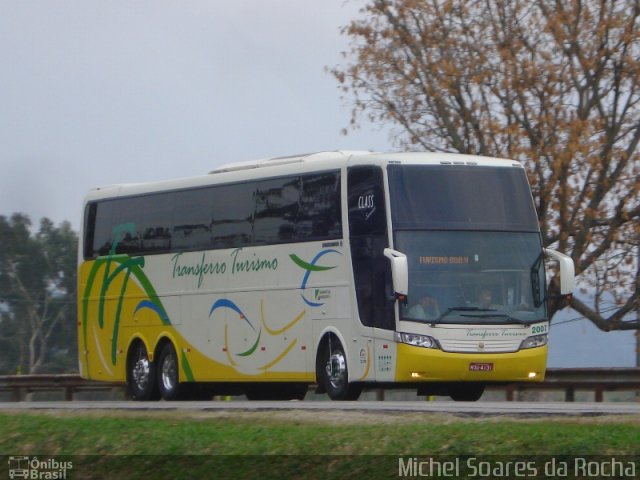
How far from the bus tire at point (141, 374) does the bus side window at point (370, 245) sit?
5896 millimetres

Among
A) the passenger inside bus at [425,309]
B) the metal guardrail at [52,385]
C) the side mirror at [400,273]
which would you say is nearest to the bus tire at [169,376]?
the passenger inside bus at [425,309]

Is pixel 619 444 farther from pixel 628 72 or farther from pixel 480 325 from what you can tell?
pixel 628 72

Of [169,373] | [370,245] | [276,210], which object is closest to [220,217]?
[276,210]

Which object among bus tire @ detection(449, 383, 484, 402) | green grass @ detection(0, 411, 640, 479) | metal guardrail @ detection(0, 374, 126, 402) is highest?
metal guardrail @ detection(0, 374, 126, 402)

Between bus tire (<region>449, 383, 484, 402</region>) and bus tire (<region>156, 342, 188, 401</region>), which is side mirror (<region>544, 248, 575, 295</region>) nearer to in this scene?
bus tire (<region>449, 383, 484, 402</region>)

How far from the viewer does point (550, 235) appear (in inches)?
1128

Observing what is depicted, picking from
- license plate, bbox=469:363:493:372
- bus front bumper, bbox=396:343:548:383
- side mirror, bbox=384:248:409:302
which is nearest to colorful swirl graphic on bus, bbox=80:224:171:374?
bus front bumper, bbox=396:343:548:383

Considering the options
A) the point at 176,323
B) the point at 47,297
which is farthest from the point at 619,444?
the point at 47,297

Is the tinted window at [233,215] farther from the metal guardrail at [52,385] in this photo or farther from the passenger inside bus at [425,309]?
Answer: the metal guardrail at [52,385]

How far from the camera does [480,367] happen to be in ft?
68.2

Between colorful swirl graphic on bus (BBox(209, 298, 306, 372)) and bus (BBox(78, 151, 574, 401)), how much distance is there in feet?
0.09

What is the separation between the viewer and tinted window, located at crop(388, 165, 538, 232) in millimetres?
21109

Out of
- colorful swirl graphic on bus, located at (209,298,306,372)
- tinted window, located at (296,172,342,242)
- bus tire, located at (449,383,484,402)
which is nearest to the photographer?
tinted window, located at (296,172,342,242)

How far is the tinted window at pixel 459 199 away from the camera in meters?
21.1
